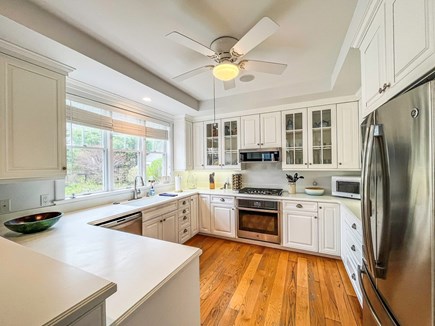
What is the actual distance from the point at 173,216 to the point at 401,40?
9.99 feet

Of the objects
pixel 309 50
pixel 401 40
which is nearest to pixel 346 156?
pixel 309 50

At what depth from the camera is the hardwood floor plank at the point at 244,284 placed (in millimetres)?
1951

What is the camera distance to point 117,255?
1.17 meters

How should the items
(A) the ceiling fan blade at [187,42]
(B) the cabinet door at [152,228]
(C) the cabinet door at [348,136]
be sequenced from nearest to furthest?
(A) the ceiling fan blade at [187,42], (B) the cabinet door at [152,228], (C) the cabinet door at [348,136]

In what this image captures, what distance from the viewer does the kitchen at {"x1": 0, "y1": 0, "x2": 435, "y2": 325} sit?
127 centimetres

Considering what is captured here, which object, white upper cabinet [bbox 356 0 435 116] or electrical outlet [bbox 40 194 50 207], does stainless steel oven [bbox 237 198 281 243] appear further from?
electrical outlet [bbox 40 194 50 207]

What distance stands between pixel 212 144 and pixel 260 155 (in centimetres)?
106

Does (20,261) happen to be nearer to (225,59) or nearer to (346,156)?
(225,59)

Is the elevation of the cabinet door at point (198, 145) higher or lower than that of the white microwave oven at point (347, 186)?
higher

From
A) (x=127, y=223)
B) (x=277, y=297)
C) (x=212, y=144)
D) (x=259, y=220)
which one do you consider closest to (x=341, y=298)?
(x=277, y=297)

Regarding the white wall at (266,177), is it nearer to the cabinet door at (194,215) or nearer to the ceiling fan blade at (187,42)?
the cabinet door at (194,215)

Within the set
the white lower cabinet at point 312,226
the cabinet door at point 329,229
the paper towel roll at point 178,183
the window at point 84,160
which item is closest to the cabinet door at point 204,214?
the paper towel roll at point 178,183

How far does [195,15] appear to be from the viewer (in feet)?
5.08

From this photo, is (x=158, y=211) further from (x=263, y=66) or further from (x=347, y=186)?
(x=347, y=186)
